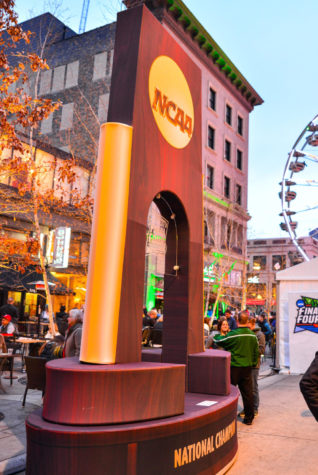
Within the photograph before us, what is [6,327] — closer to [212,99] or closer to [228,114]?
[212,99]

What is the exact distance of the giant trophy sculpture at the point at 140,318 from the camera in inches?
166

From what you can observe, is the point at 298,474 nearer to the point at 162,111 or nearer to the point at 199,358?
the point at 199,358

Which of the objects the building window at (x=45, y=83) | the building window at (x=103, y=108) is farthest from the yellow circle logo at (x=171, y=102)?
the building window at (x=45, y=83)

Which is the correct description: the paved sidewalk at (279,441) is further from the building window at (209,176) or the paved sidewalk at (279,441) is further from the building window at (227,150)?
the building window at (227,150)

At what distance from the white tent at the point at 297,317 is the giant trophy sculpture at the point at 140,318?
8151 millimetres

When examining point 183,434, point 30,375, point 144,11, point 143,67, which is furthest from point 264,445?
point 144,11

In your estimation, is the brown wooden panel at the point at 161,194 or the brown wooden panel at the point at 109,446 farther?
the brown wooden panel at the point at 161,194

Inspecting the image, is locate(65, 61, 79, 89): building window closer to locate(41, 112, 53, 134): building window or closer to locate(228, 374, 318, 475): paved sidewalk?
locate(41, 112, 53, 134): building window

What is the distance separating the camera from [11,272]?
21156 millimetres

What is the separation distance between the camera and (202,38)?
34.3m

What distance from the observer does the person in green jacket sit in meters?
7.65

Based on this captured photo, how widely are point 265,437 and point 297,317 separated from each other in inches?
304

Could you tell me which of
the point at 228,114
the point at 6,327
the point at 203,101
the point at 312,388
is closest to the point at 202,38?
the point at 203,101

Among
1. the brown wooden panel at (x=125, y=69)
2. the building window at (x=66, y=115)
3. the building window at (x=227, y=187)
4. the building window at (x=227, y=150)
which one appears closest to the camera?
the brown wooden panel at (x=125, y=69)
